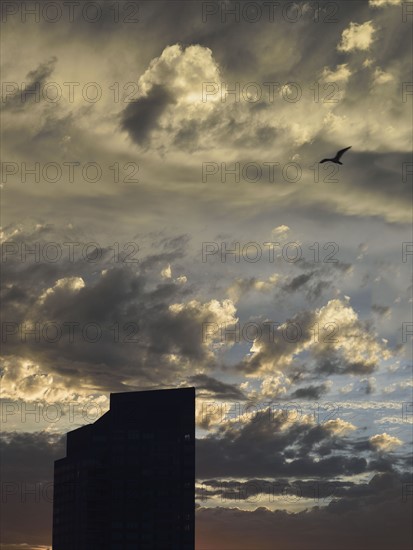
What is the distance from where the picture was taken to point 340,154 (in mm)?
137125
